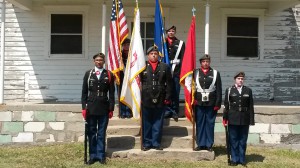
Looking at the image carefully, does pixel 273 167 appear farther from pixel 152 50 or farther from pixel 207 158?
pixel 152 50

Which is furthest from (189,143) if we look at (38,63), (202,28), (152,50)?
(38,63)

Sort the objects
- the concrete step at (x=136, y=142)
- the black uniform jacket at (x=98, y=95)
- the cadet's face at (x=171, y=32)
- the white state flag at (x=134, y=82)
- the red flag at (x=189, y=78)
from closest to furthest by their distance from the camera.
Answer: the black uniform jacket at (x=98, y=95) → the white state flag at (x=134, y=82) → the red flag at (x=189, y=78) → the concrete step at (x=136, y=142) → the cadet's face at (x=171, y=32)

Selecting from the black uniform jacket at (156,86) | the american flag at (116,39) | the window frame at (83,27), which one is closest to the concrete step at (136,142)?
the black uniform jacket at (156,86)

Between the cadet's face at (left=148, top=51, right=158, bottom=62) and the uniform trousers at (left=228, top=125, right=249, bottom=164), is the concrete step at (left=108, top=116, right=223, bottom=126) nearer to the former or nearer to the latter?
the uniform trousers at (left=228, top=125, right=249, bottom=164)

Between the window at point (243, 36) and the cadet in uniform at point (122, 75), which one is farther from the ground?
the window at point (243, 36)

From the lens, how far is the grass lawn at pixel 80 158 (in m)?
8.12

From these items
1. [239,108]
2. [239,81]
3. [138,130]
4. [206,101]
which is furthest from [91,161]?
[239,81]

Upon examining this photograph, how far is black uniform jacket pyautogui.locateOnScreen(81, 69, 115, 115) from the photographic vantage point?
805 cm

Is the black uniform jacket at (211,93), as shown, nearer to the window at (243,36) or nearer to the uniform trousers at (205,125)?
the uniform trousers at (205,125)

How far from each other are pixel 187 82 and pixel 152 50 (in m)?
0.94

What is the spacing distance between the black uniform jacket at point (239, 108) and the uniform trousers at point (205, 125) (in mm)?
433

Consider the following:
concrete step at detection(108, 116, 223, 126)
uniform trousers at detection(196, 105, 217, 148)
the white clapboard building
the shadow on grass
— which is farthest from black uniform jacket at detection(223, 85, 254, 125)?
the white clapboard building

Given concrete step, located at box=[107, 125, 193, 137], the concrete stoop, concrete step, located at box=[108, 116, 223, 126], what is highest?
concrete step, located at box=[108, 116, 223, 126]

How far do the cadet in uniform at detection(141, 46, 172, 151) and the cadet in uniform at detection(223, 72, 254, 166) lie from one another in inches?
43.8
